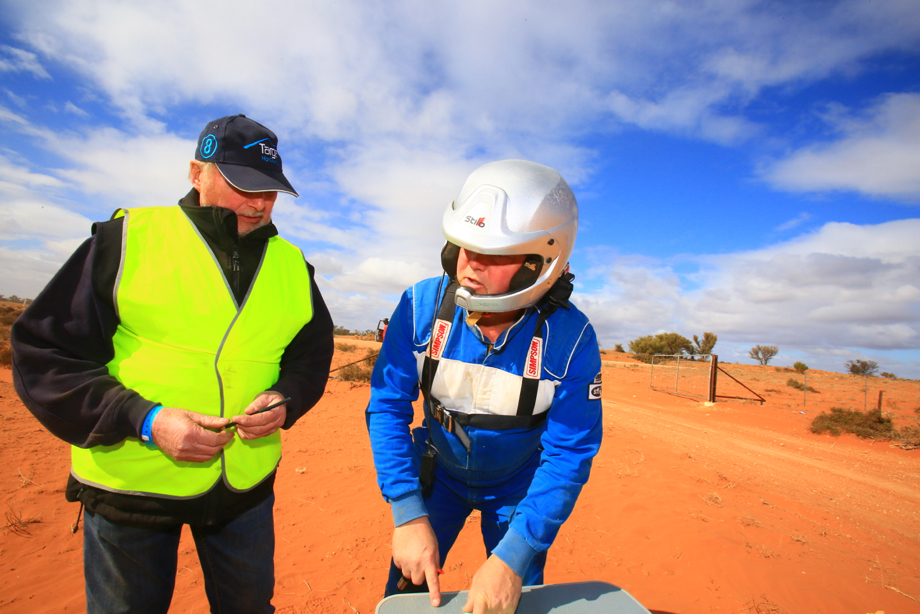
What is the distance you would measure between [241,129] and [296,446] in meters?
6.54

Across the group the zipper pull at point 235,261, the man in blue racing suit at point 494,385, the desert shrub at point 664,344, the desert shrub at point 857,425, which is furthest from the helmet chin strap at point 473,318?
the desert shrub at point 664,344

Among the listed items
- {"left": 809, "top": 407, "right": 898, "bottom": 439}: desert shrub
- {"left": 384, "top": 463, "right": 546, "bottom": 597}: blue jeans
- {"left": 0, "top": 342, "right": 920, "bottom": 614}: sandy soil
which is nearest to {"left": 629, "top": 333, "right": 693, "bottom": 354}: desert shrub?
{"left": 809, "top": 407, "right": 898, "bottom": 439}: desert shrub

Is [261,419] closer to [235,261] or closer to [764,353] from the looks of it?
[235,261]

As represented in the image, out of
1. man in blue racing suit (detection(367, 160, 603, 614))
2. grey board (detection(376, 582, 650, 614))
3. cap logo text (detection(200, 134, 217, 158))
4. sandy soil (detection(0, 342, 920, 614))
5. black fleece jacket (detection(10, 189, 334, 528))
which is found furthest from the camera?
sandy soil (detection(0, 342, 920, 614))

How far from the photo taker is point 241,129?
204 cm

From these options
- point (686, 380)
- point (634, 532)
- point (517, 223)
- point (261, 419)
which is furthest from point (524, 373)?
point (686, 380)

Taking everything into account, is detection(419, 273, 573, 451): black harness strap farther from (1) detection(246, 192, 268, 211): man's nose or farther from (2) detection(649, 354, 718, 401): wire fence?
(2) detection(649, 354, 718, 401): wire fence

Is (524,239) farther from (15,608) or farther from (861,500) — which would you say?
(861,500)

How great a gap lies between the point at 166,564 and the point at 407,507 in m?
1.11

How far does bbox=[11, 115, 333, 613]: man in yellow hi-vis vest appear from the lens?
5.19 feet

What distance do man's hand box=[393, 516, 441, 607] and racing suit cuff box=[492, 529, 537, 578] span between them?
24 cm

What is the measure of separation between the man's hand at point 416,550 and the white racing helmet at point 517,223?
871 millimetres

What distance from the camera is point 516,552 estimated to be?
1.60 metres

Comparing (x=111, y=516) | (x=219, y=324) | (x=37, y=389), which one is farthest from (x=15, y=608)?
(x=219, y=324)
